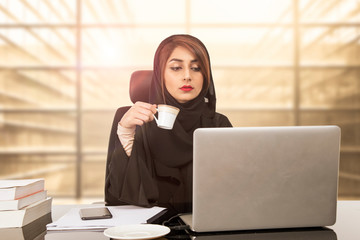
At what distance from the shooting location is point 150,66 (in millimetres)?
4520

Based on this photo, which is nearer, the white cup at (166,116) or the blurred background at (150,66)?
the white cup at (166,116)

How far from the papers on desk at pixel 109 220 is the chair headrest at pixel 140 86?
703 mm

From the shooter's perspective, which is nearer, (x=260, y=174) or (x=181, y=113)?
(x=260, y=174)

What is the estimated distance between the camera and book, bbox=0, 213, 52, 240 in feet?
2.42

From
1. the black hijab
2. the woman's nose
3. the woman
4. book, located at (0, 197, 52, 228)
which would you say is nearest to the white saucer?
book, located at (0, 197, 52, 228)

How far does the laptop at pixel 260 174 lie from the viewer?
0.69m

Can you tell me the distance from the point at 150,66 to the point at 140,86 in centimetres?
301

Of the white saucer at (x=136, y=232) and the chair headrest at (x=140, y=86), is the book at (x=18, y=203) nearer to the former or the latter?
the white saucer at (x=136, y=232)

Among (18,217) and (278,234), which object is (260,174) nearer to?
(278,234)

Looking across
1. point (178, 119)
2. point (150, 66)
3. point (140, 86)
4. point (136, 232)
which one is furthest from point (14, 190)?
point (150, 66)

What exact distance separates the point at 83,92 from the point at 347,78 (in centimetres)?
363

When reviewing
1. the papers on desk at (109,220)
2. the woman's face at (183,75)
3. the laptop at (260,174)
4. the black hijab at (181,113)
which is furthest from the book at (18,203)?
the woman's face at (183,75)

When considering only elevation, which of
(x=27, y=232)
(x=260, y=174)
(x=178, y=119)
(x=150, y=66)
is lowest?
(x=27, y=232)

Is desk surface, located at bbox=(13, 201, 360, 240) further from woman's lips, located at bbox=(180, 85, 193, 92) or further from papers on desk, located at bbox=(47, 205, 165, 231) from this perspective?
woman's lips, located at bbox=(180, 85, 193, 92)
